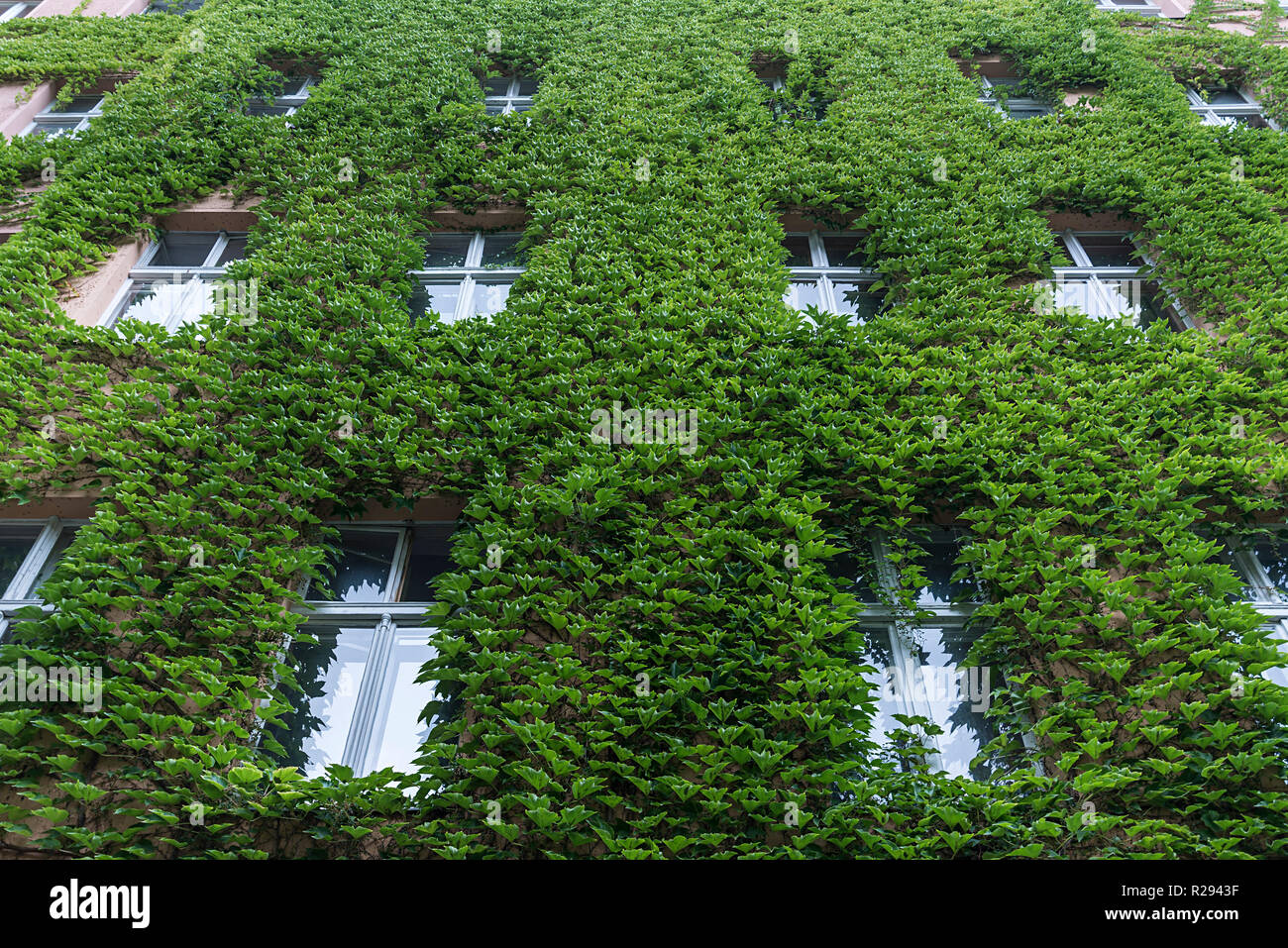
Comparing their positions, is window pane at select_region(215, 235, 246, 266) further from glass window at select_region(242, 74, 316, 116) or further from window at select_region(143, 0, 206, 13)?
window at select_region(143, 0, 206, 13)

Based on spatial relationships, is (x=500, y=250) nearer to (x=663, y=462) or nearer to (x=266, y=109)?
(x=663, y=462)

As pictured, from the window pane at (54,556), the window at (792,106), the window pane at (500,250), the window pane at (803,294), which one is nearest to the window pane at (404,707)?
the window pane at (54,556)

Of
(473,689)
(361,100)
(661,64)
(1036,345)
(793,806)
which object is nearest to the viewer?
(793,806)

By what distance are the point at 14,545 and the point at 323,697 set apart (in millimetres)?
3267

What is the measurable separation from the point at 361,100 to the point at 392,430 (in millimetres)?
6599

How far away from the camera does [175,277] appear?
8586 millimetres

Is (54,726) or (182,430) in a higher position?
(182,430)

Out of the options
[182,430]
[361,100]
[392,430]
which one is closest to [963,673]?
[392,430]

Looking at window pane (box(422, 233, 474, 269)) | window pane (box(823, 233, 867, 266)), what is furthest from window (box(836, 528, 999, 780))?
window pane (box(422, 233, 474, 269))

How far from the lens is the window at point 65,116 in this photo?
36.9 ft

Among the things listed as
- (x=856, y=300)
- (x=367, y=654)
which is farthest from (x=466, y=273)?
(x=367, y=654)

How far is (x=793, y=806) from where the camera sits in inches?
172

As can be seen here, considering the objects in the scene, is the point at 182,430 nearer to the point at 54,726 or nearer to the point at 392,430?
the point at 392,430

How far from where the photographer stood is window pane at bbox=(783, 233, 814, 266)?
29.1 ft
